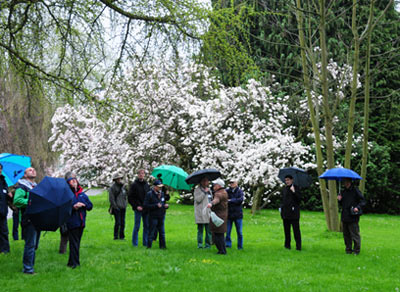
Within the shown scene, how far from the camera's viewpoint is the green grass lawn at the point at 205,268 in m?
6.81

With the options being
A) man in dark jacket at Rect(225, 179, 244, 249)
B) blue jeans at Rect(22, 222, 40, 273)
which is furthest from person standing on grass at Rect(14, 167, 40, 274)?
man in dark jacket at Rect(225, 179, 244, 249)

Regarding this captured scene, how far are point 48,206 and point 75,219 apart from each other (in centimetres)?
97

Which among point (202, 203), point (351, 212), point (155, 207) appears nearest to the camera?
point (351, 212)

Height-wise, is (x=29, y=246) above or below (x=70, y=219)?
below

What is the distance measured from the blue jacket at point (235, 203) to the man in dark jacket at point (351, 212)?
7.66 feet

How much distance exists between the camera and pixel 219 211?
32.5ft

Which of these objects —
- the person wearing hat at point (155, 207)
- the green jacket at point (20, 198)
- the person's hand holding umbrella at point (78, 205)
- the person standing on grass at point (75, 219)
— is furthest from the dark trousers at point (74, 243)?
the person wearing hat at point (155, 207)

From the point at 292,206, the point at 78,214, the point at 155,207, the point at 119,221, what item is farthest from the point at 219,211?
the point at 119,221

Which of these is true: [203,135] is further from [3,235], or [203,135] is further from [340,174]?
[3,235]

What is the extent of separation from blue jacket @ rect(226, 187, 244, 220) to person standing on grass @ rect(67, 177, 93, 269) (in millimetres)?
3885

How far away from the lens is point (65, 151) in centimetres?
2608

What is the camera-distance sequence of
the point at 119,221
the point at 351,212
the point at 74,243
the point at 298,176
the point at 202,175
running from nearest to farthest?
the point at 74,243, the point at 351,212, the point at 202,175, the point at 298,176, the point at 119,221

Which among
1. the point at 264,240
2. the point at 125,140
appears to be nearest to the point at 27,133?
the point at 125,140

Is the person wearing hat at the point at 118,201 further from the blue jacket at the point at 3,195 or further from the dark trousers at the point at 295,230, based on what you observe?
the dark trousers at the point at 295,230
